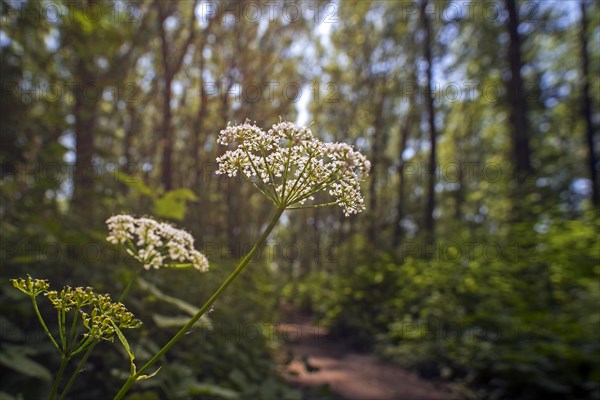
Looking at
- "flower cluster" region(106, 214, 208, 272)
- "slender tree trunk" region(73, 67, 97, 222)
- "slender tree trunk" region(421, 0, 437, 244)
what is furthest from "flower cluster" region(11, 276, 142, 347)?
"slender tree trunk" region(421, 0, 437, 244)

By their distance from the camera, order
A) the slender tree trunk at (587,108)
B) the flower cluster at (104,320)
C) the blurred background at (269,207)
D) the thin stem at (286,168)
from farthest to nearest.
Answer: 1. the slender tree trunk at (587,108)
2. the blurred background at (269,207)
3. the thin stem at (286,168)
4. the flower cluster at (104,320)

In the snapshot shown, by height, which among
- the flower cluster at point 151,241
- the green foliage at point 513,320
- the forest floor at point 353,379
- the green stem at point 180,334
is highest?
the flower cluster at point 151,241

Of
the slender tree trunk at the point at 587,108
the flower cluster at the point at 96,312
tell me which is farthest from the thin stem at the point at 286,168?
the slender tree trunk at the point at 587,108

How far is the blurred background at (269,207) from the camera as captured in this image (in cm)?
382

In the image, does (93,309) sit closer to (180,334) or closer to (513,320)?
(180,334)

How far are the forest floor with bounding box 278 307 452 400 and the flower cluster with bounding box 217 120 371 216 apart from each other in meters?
3.45

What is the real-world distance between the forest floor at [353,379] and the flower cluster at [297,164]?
3.45 m

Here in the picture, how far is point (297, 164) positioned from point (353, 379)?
6.63 m

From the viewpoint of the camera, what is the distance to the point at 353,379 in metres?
7.08

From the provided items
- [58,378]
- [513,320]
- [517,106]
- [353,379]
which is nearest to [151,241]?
[58,378]

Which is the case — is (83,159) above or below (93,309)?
above

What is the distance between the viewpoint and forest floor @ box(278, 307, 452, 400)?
5.68m

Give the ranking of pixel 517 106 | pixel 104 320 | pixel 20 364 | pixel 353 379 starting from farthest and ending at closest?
pixel 517 106, pixel 353 379, pixel 20 364, pixel 104 320

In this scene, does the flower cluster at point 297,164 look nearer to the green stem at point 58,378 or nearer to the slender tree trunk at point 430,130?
the green stem at point 58,378
